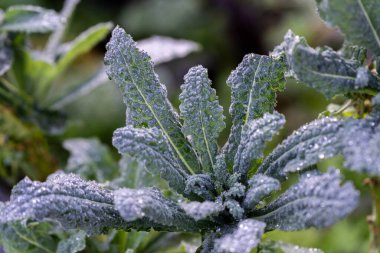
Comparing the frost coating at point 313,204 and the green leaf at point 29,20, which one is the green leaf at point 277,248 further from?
the green leaf at point 29,20

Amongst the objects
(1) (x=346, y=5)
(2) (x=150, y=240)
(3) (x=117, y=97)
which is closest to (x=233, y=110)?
(1) (x=346, y=5)

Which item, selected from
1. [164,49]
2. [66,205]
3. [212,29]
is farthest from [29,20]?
[212,29]

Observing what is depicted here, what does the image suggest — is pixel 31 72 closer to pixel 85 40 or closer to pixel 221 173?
pixel 85 40

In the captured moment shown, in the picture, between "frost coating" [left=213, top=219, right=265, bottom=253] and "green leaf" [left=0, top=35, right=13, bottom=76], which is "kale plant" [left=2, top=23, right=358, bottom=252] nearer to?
"frost coating" [left=213, top=219, right=265, bottom=253]

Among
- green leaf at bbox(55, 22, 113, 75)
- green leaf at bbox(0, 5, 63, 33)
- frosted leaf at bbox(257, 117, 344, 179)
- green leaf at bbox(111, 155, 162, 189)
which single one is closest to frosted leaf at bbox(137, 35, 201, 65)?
green leaf at bbox(55, 22, 113, 75)

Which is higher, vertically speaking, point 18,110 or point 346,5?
point 18,110

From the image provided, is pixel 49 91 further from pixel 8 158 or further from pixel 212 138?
pixel 212 138

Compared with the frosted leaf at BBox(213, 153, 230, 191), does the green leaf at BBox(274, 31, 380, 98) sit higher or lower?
higher
